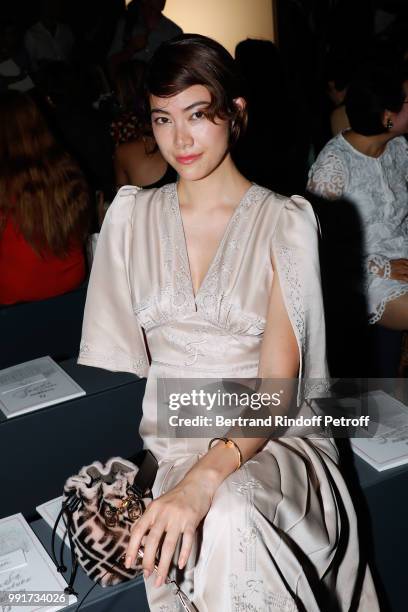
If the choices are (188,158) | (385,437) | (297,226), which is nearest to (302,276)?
(297,226)

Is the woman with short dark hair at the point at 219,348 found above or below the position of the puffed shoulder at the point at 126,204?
below

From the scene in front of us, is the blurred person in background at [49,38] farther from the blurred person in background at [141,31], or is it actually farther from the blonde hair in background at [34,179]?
the blonde hair in background at [34,179]

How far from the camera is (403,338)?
2846 mm

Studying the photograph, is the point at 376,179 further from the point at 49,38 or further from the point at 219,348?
the point at 49,38

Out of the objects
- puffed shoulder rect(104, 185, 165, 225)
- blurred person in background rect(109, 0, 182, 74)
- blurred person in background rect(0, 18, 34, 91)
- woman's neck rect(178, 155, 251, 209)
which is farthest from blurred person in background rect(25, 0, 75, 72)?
woman's neck rect(178, 155, 251, 209)

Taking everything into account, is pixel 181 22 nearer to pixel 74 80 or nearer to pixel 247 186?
pixel 74 80

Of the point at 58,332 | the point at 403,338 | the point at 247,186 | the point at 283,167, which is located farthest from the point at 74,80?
the point at 247,186

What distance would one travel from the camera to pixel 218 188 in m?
1.68

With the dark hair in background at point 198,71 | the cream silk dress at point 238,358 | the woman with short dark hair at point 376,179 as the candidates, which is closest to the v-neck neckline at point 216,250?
the cream silk dress at point 238,358

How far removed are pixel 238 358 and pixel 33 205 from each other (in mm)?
1470

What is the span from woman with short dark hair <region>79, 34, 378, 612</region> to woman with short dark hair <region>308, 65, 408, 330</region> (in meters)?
1.15

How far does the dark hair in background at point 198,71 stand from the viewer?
1.49m

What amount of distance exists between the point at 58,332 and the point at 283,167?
1845 millimetres

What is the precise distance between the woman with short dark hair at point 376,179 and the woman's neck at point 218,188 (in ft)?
3.62
